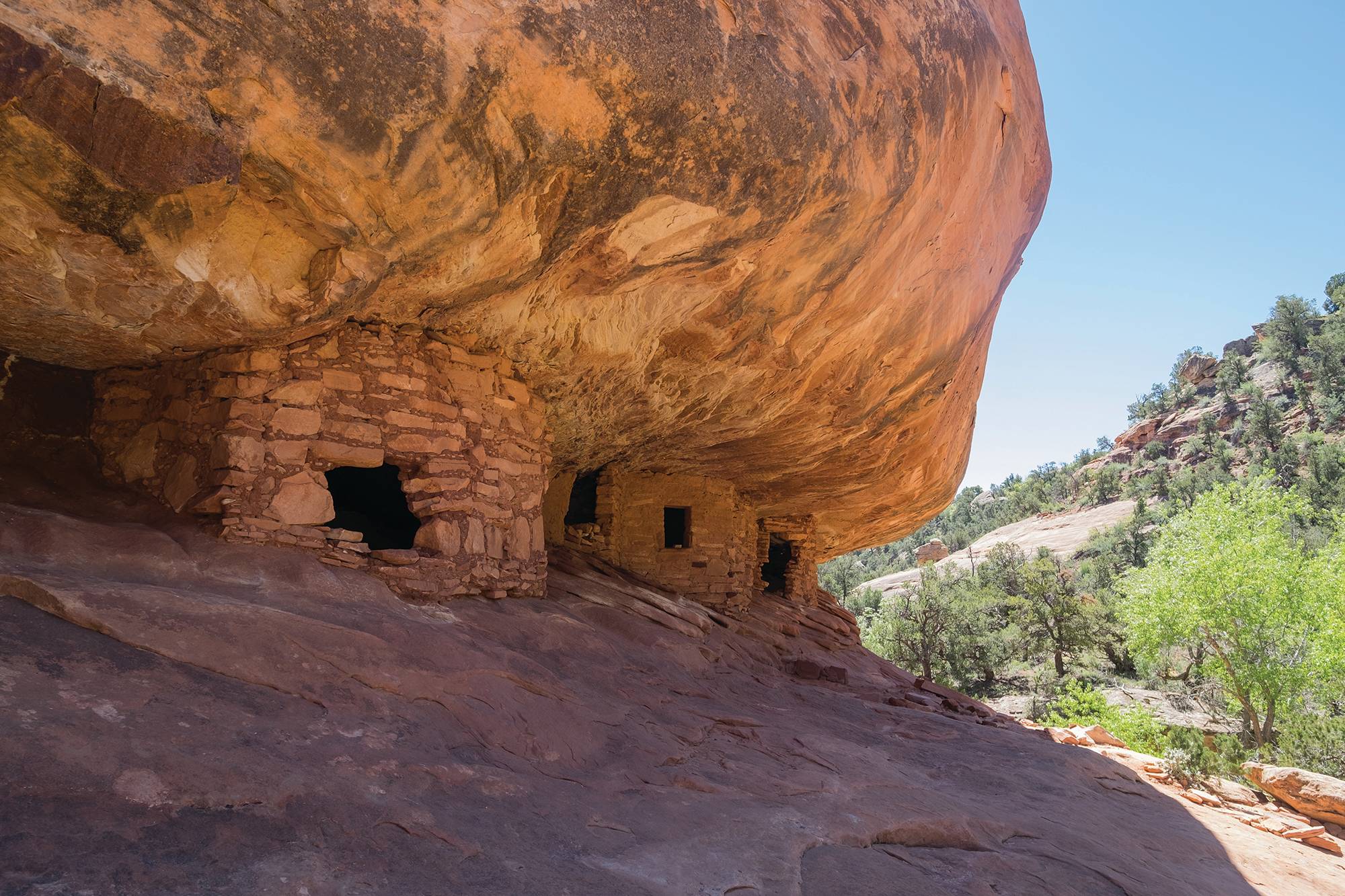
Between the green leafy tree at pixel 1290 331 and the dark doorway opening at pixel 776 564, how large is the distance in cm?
3838

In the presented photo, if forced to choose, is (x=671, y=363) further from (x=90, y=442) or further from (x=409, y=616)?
(x=90, y=442)

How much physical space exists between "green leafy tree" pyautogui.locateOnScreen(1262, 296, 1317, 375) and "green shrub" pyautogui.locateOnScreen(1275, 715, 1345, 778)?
3394 centimetres

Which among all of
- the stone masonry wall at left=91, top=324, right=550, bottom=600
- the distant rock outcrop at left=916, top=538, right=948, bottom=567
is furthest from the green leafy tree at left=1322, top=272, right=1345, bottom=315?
the stone masonry wall at left=91, top=324, right=550, bottom=600

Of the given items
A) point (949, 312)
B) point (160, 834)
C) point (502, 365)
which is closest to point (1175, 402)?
point (949, 312)

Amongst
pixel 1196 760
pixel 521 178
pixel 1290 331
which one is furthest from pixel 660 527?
pixel 1290 331

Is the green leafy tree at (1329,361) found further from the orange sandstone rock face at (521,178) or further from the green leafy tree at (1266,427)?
the orange sandstone rock face at (521,178)

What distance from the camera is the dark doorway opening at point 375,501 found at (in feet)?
20.4

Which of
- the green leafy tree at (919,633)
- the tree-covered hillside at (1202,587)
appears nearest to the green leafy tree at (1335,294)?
the tree-covered hillside at (1202,587)

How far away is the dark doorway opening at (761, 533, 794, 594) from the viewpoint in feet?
38.6

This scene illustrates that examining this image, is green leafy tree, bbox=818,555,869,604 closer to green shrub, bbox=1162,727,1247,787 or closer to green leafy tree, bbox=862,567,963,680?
green leafy tree, bbox=862,567,963,680

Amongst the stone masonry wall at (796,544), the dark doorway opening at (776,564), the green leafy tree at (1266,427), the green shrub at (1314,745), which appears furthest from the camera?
the green leafy tree at (1266,427)

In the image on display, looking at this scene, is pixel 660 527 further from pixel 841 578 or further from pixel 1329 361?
pixel 1329 361

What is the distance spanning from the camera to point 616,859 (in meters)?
2.25

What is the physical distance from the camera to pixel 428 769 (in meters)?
2.42
